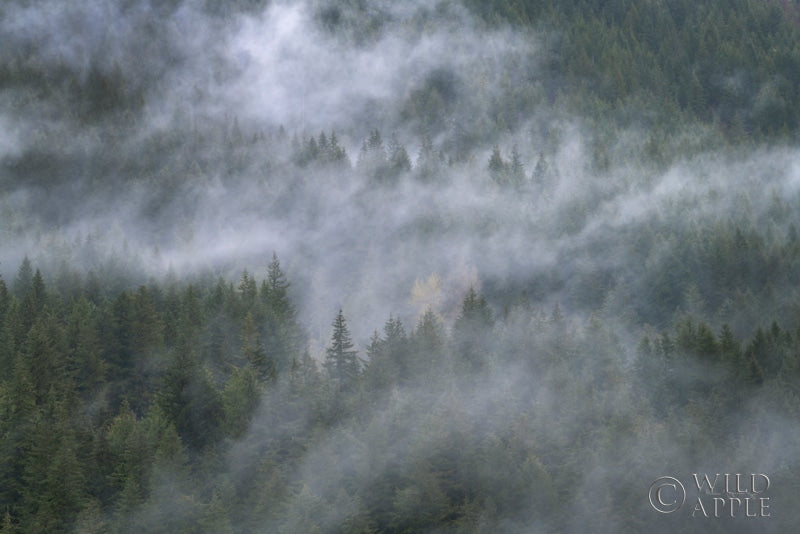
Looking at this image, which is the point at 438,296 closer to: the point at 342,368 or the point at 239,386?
the point at 342,368

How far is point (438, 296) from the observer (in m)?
129

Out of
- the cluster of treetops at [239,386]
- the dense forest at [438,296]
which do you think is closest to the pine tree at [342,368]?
the cluster of treetops at [239,386]

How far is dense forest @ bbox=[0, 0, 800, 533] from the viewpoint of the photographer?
200ft

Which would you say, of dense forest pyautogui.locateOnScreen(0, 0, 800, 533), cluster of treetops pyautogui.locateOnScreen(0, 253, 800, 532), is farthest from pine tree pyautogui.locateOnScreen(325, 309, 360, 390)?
dense forest pyautogui.locateOnScreen(0, 0, 800, 533)

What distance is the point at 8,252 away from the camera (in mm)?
130875

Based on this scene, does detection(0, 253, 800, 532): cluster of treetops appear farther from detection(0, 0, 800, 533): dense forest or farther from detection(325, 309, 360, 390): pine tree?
detection(0, 0, 800, 533): dense forest

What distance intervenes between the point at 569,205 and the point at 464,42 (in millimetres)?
76262

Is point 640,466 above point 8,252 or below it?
below

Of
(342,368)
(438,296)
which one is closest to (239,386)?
(342,368)

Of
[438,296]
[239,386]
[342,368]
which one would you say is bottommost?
[438,296]

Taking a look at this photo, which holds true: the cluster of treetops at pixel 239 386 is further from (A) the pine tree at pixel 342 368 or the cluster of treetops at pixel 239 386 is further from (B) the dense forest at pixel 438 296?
(B) the dense forest at pixel 438 296

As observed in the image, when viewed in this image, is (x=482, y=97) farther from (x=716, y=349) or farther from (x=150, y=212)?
(x=716, y=349)

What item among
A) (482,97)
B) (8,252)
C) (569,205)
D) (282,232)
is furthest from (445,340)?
(482,97)

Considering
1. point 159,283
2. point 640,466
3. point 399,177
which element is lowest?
point 640,466
